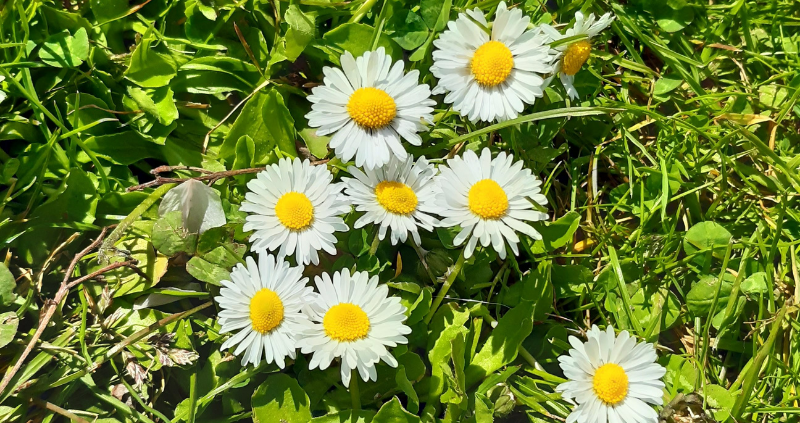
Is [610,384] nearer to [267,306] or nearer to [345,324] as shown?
[345,324]

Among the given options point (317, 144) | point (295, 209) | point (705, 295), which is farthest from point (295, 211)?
point (705, 295)

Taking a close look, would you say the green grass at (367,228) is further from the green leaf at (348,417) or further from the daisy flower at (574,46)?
the daisy flower at (574,46)

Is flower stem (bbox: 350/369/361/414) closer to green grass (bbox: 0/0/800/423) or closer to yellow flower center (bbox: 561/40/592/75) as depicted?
green grass (bbox: 0/0/800/423)

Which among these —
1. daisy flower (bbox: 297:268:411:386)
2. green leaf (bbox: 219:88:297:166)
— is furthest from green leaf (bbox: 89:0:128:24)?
daisy flower (bbox: 297:268:411:386)

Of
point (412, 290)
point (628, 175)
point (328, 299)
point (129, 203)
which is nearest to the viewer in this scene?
point (328, 299)

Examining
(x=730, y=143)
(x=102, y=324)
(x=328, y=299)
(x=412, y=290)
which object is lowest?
(x=102, y=324)

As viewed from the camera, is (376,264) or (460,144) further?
(460,144)

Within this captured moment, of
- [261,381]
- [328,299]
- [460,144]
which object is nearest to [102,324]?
[261,381]

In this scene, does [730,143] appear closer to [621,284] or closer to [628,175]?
[628,175]
